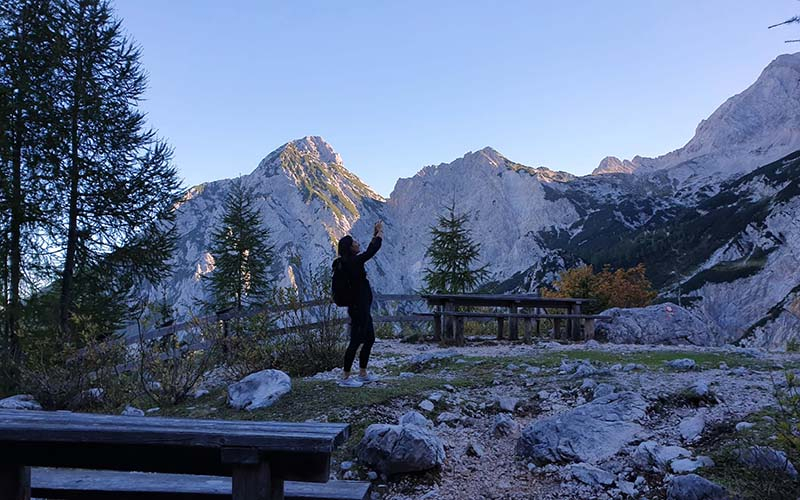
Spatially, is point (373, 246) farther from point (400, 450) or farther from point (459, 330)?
point (459, 330)

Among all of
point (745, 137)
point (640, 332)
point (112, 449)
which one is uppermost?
point (745, 137)

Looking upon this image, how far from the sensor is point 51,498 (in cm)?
296

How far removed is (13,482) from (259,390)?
147 inches

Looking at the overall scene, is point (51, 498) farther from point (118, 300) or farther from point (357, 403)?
point (118, 300)

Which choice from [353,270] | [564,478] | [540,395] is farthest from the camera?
[353,270]

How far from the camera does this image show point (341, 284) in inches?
267

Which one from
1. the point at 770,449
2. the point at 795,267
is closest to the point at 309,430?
the point at 770,449

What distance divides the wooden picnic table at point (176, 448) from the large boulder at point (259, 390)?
341 centimetres

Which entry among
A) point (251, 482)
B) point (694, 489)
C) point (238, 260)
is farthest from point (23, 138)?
point (694, 489)

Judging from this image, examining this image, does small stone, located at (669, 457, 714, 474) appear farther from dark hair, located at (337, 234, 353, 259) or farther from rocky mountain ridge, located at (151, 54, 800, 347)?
rocky mountain ridge, located at (151, 54, 800, 347)

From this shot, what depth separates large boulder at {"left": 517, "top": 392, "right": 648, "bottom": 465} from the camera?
430cm

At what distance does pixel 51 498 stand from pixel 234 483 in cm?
145

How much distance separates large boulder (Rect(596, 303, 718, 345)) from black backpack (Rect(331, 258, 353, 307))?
10.6 meters

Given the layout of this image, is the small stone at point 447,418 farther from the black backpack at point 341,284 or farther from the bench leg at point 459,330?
the bench leg at point 459,330
